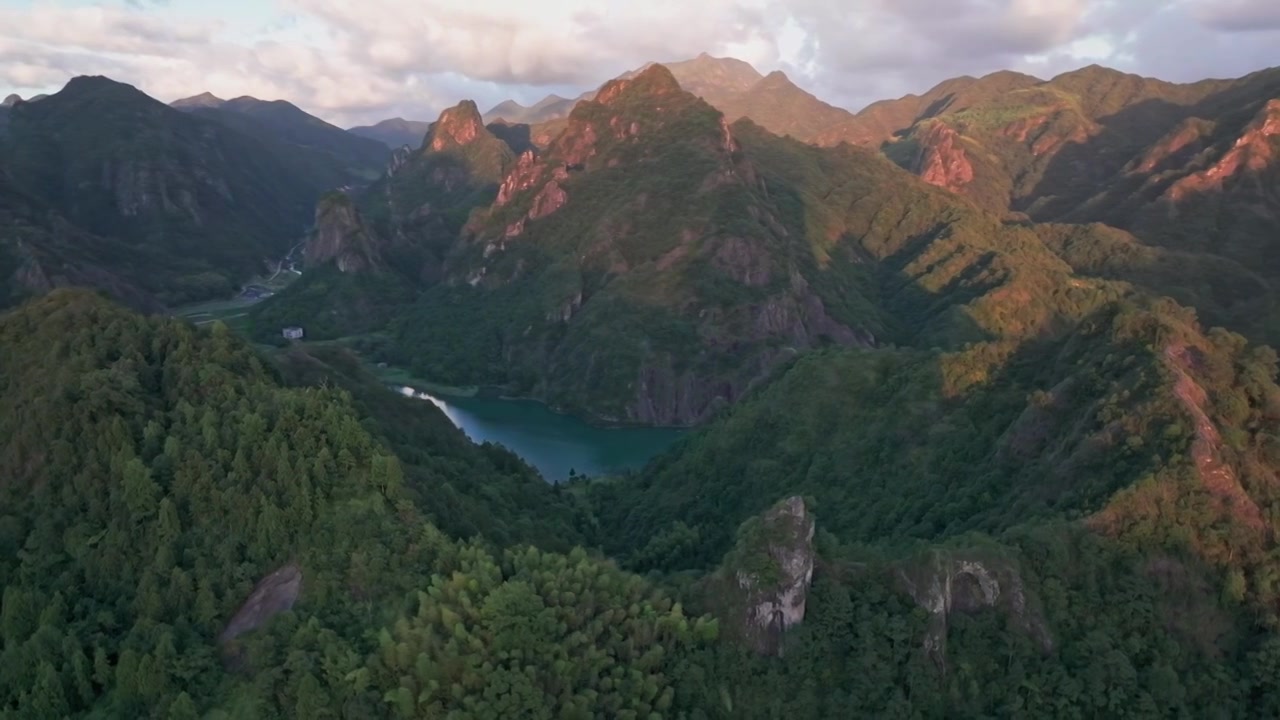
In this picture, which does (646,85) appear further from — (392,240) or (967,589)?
(967,589)

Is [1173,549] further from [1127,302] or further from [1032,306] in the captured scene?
[1032,306]

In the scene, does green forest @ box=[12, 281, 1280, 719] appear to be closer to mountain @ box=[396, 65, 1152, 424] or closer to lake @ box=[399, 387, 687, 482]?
lake @ box=[399, 387, 687, 482]

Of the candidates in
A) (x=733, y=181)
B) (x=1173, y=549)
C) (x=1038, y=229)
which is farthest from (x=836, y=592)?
(x=1038, y=229)

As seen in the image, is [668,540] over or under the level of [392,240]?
under

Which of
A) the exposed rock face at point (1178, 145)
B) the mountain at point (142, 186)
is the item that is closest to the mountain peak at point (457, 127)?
the mountain at point (142, 186)

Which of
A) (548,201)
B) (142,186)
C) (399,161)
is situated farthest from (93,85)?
(548,201)

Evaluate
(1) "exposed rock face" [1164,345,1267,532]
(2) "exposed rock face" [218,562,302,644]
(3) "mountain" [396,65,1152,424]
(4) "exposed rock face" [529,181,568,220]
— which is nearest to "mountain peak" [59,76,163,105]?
(3) "mountain" [396,65,1152,424]
